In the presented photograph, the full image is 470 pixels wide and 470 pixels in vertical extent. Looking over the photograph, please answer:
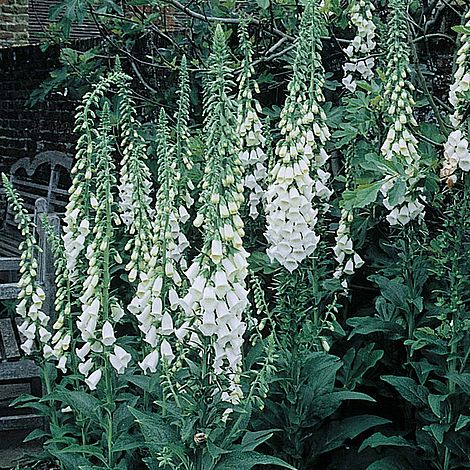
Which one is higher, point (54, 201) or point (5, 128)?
point (5, 128)

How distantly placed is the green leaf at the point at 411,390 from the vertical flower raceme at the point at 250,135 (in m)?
0.95

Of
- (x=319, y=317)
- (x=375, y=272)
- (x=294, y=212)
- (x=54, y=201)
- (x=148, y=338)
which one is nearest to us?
(x=148, y=338)

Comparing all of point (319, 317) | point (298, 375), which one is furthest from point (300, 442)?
point (319, 317)

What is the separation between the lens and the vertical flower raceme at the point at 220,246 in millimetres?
2268

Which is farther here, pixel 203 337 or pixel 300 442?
pixel 300 442

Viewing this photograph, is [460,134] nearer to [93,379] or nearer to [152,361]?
[152,361]

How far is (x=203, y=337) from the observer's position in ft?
7.82

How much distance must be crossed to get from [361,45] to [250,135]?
36.3 inches

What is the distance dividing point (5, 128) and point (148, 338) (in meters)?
6.34

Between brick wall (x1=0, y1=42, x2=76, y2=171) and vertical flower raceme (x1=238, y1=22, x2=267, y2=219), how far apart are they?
13.1 ft

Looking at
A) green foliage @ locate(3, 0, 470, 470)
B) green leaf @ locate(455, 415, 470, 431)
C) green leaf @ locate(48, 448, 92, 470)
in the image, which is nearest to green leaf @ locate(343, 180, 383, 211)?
green foliage @ locate(3, 0, 470, 470)

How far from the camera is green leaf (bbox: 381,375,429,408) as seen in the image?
297 cm

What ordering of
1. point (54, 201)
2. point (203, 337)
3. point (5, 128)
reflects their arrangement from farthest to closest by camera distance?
point (5, 128) → point (54, 201) → point (203, 337)

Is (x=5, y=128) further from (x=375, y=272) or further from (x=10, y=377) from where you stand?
(x=375, y=272)
